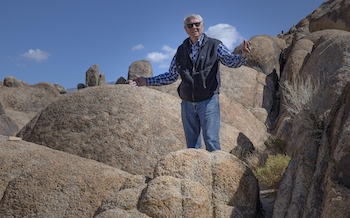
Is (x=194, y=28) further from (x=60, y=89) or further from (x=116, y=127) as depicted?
(x=60, y=89)

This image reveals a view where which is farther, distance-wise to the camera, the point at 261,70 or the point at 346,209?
the point at 261,70

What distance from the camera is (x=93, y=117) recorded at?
8.84 m

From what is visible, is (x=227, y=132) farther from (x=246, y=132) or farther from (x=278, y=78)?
(x=278, y=78)

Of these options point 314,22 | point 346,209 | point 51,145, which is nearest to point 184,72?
point 346,209

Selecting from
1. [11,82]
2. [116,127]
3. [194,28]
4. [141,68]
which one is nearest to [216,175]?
[194,28]

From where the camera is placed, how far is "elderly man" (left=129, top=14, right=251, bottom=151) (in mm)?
6094

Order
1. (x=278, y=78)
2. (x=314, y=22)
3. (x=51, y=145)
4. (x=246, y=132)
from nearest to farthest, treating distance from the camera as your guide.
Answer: (x=51, y=145)
(x=246, y=132)
(x=278, y=78)
(x=314, y=22)

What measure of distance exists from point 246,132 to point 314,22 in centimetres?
1991

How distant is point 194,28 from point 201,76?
69 cm

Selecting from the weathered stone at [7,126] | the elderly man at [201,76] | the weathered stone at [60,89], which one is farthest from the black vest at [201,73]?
the weathered stone at [60,89]

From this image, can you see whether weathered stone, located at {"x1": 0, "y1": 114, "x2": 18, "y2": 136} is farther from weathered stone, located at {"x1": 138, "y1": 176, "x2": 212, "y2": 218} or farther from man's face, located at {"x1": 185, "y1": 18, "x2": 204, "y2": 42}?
weathered stone, located at {"x1": 138, "y1": 176, "x2": 212, "y2": 218}

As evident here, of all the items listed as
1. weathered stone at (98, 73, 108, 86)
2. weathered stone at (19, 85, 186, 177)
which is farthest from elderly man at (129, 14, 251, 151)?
weathered stone at (98, 73, 108, 86)

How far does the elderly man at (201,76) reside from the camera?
6094 millimetres

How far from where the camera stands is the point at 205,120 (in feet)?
20.1
